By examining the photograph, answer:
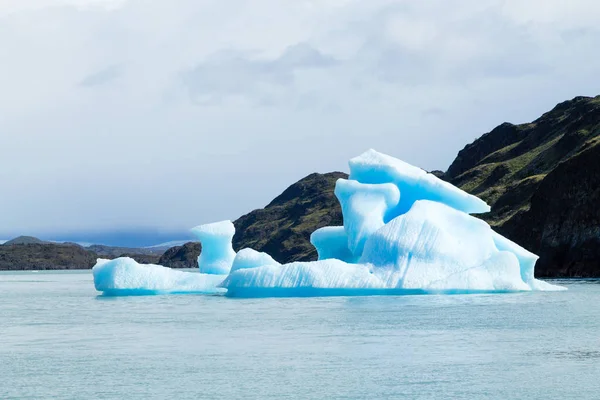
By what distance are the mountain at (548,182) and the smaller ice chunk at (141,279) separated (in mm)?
38894

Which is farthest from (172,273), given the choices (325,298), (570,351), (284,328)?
(570,351)

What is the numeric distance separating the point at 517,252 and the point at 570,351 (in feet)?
61.6

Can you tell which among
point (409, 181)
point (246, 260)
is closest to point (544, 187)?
point (409, 181)

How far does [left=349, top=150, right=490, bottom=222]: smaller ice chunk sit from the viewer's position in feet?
137

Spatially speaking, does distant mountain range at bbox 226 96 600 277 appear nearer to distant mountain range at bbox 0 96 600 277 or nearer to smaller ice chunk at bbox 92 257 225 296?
distant mountain range at bbox 0 96 600 277

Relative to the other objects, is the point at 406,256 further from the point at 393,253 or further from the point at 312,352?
the point at 312,352

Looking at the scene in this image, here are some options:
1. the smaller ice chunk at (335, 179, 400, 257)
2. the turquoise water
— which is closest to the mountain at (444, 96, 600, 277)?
the smaller ice chunk at (335, 179, 400, 257)

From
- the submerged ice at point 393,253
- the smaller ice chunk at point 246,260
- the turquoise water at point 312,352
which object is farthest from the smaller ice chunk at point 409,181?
the smaller ice chunk at point 246,260

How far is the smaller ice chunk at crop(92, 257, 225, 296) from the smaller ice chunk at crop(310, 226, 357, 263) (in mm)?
5672

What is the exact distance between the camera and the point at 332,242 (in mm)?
45375

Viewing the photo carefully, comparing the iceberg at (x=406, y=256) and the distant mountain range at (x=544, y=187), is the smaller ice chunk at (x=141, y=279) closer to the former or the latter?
the iceberg at (x=406, y=256)

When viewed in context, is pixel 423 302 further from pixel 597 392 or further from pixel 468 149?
pixel 468 149

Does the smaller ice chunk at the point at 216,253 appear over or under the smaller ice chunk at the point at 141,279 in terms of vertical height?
over

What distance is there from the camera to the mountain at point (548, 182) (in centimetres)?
7838
